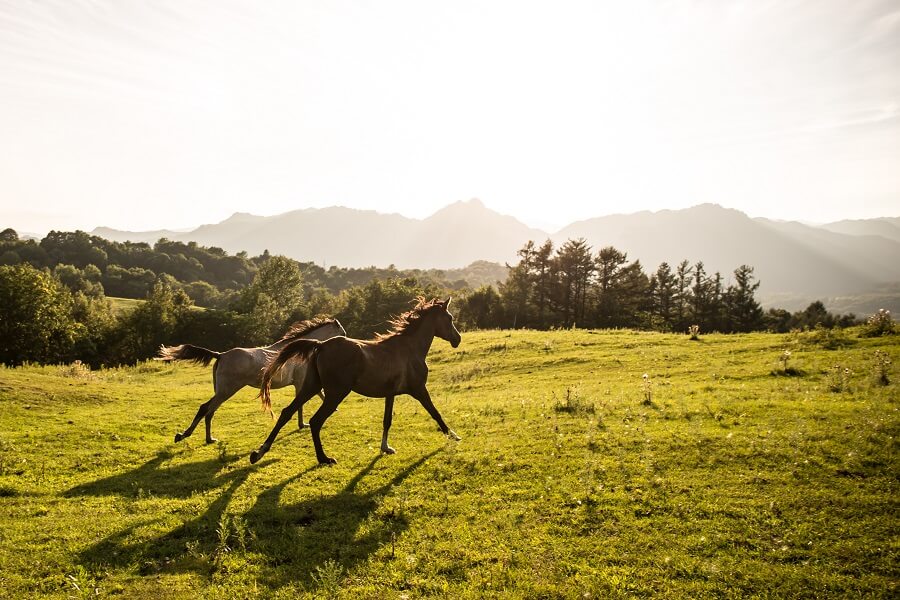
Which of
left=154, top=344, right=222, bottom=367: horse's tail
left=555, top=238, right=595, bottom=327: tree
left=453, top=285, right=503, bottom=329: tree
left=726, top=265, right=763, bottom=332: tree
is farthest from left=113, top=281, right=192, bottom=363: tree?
left=726, top=265, right=763, bottom=332: tree

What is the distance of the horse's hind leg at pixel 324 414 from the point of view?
10047mm

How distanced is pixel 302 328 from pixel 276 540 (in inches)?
327

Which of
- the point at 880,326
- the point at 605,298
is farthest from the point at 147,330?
the point at 880,326

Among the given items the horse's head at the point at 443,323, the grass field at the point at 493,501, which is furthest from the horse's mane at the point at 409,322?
the grass field at the point at 493,501

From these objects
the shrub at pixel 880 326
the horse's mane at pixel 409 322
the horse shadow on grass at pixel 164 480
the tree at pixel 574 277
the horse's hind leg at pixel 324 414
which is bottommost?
the horse shadow on grass at pixel 164 480

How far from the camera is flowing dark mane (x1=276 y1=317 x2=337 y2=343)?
14.2 metres

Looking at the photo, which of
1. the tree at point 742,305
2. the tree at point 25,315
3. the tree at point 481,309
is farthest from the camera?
the tree at point 481,309

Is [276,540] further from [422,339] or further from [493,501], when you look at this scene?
[422,339]

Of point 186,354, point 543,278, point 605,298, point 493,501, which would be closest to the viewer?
point 493,501

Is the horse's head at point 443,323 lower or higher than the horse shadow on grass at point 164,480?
higher

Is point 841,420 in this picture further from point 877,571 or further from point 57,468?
point 57,468

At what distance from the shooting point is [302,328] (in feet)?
47.7

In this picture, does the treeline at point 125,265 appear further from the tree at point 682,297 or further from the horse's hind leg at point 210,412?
the horse's hind leg at point 210,412

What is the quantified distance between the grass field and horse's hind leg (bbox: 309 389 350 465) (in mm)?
304
